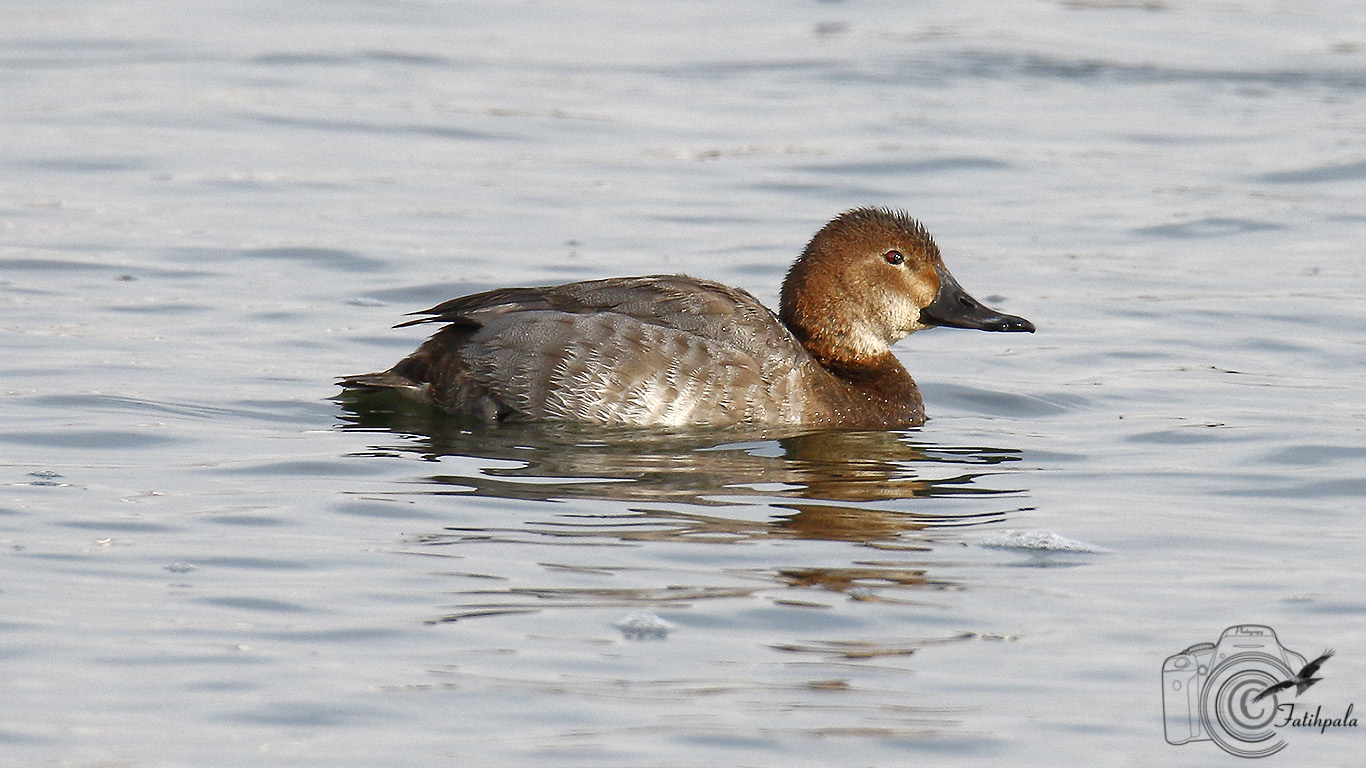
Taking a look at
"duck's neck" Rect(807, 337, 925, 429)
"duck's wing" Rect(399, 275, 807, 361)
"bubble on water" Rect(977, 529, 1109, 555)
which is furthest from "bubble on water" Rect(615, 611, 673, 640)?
"duck's neck" Rect(807, 337, 925, 429)

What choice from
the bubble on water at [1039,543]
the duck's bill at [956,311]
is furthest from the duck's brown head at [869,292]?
the bubble on water at [1039,543]

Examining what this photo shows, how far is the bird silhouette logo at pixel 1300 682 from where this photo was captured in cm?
470

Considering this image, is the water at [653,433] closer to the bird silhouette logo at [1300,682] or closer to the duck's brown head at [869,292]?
the bird silhouette logo at [1300,682]

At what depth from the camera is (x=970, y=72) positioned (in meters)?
14.8

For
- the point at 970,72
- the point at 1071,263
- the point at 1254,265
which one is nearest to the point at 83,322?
the point at 1071,263

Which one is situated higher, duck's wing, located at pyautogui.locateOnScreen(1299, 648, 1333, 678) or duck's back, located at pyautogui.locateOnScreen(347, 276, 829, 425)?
duck's back, located at pyautogui.locateOnScreen(347, 276, 829, 425)

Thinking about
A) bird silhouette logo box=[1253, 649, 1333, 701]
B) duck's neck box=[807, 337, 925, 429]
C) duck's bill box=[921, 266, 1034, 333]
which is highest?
duck's bill box=[921, 266, 1034, 333]

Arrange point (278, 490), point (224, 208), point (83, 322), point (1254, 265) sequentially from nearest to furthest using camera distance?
point (278, 490) < point (83, 322) < point (1254, 265) < point (224, 208)

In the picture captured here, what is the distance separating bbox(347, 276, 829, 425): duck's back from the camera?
23.8ft

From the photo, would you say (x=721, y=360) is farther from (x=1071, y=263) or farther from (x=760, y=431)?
(x=1071, y=263)

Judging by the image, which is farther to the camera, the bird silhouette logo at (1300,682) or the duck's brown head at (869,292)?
the duck's brown head at (869,292)

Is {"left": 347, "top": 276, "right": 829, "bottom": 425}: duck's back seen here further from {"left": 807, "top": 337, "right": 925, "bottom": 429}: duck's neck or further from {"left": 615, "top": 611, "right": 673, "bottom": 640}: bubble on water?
{"left": 615, "top": 611, "right": 673, "bottom": 640}: bubble on water

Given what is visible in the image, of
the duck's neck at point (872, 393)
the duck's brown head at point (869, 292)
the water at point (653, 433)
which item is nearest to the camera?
the water at point (653, 433)

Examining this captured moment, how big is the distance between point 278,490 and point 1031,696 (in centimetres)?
270
